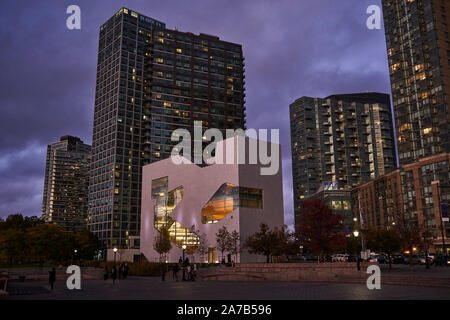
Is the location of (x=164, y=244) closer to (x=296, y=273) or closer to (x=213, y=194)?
(x=213, y=194)

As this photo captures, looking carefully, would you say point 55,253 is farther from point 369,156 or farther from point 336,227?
point 369,156

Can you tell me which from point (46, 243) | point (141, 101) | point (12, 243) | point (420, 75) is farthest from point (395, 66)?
point (12, 243)

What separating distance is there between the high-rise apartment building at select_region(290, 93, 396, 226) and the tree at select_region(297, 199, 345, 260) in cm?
13366

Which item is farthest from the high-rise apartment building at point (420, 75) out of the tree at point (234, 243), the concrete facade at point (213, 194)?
the tree at point (234, 243)

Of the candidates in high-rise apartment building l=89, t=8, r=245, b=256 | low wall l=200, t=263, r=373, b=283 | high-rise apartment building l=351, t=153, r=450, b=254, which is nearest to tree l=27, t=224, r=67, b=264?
high-rise apartment building l=89, t=8, r=245, b=256

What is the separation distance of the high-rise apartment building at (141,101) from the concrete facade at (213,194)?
54.6 m

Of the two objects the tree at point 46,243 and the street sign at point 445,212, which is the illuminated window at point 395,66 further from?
the tree at point 46,243

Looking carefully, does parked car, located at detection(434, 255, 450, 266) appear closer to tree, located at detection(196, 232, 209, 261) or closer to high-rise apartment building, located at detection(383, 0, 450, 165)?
tree, located at detection(196, 232, 209, 261)

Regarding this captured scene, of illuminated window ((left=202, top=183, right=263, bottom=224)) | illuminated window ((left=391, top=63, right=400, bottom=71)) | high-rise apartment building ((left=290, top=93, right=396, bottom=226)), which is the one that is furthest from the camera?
high-rise apartment building ((left=290, top=93, right=396, bottom=226))

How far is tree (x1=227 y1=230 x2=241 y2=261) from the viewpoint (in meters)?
62.2

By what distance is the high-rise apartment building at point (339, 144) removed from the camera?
174250mm

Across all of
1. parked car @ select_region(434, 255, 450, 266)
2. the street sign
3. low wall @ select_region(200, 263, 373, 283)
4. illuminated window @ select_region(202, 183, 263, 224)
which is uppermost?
illuminated window @ select_region(202, 183, 263, 224)
